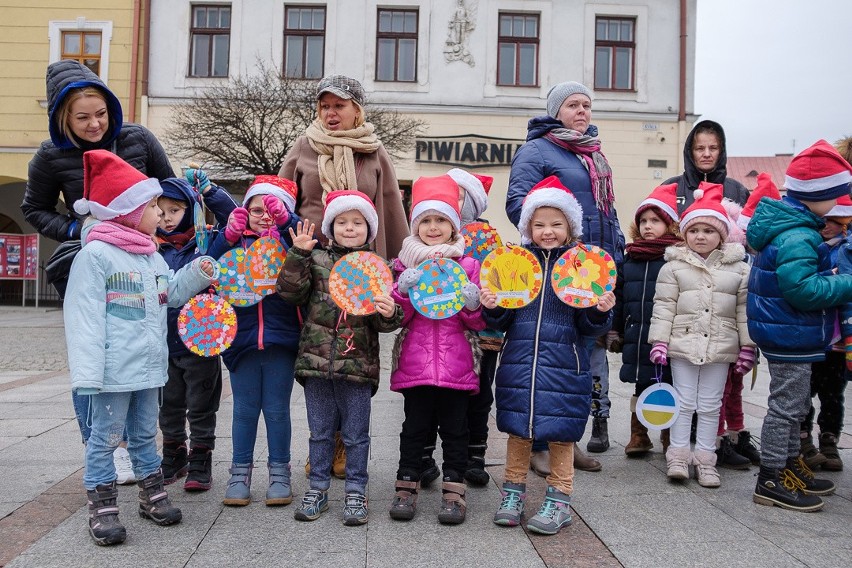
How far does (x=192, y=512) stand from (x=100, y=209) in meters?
1.41

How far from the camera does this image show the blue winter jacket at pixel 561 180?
3.96 metres

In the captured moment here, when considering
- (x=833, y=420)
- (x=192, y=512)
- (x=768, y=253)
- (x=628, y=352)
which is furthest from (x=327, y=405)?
(x=833, y=420)

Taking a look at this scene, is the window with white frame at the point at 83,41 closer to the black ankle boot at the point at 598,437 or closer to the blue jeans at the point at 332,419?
the black ankle boot at the point at 598,437

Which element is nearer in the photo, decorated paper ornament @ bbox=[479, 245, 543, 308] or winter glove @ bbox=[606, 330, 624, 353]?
decorated paper ornament @ bbox=[479, 245, 543, 308]

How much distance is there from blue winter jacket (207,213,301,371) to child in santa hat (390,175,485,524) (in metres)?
0.52

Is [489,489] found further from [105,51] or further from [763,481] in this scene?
[105,51]

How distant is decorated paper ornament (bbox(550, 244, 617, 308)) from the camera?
3.18 meters

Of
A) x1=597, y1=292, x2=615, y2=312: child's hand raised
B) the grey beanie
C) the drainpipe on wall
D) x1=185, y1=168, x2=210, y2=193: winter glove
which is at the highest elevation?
the drainpipe on wall

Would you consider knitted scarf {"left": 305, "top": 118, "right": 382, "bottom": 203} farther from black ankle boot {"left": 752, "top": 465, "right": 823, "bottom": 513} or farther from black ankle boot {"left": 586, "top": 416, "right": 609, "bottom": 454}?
black ankle boot {"left": 752, "top": 465, "right": 823, "bottom": 513}

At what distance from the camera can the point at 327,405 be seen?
3.34 meters

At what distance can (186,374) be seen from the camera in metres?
3.73

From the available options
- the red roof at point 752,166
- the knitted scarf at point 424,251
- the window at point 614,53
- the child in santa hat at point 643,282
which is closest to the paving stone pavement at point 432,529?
the child in santa hat at point 643,282

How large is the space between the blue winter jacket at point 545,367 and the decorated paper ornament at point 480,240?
0.68 metres

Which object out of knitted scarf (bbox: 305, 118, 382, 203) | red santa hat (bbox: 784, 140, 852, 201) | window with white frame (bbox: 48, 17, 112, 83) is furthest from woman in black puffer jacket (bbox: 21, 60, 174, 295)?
window with white frame (bbox: 48, 17, 112, 83)
